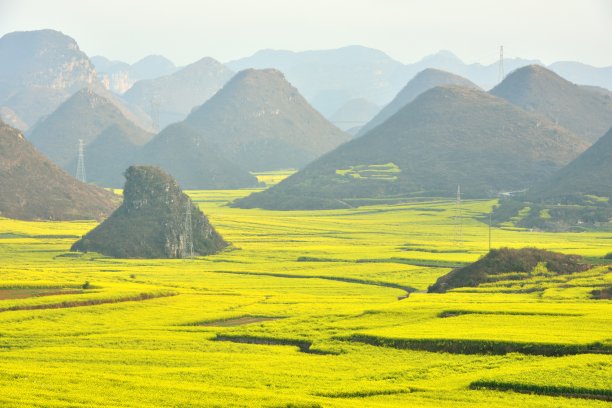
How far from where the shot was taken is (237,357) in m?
58.1

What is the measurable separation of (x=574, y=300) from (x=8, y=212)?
11674 centimetres

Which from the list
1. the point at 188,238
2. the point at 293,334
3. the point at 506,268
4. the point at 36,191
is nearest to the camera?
the point at 293,334

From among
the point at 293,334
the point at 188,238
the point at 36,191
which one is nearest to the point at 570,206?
the point at 188,238

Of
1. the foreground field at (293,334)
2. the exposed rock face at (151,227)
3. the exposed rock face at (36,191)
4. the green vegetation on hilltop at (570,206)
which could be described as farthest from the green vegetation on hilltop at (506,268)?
the exposed rock face at (36,191)

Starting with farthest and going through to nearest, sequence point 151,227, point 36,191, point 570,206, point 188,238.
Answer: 1. point 36,191
2. point 570,206
3. point 188,238
4. point 151,227

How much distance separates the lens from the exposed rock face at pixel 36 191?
7111 inches

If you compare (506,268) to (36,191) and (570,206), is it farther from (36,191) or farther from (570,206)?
(36,191)

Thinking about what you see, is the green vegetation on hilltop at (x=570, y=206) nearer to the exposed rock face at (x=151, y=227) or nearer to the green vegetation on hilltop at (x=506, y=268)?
the exposed rock face at (x=151, y=227)

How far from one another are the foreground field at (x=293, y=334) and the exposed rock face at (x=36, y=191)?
193 ft

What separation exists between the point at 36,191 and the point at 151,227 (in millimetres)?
58468

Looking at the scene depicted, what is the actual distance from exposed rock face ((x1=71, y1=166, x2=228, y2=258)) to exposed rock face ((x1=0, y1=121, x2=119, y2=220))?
4233 centimetres

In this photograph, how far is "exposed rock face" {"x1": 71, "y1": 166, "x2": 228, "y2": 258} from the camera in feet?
430

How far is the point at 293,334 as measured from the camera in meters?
66.9

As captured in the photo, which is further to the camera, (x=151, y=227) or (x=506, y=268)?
(x=151, y=227)
